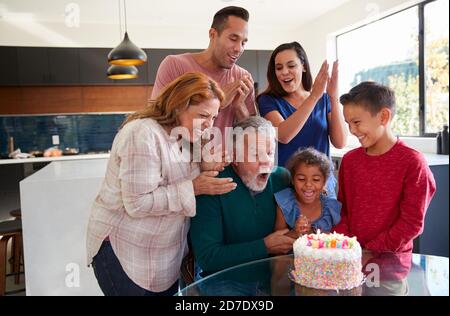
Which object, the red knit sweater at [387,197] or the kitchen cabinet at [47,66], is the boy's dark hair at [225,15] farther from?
the kitchen cabinet at [47,66]

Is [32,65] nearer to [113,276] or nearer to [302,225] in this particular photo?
[113,276]

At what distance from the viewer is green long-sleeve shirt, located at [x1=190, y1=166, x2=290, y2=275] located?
134 centimetres

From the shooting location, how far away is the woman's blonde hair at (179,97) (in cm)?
134

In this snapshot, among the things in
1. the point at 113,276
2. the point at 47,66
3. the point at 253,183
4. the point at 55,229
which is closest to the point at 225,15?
the point at 253,183

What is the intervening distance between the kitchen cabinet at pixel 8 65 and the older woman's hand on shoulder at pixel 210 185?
16.1ft

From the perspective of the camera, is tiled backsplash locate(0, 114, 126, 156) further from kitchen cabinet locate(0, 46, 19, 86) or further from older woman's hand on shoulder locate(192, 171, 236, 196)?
older woman's hand on shoulder locate(192, 171, 236, 196)

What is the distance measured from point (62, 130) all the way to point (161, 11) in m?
2.14

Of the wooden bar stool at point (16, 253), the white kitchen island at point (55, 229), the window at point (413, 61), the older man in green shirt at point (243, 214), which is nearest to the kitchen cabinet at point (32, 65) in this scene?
the wooden bar stool at point (16, 253)

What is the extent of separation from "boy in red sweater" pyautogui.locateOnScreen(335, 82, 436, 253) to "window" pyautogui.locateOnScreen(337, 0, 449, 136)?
2.16 m

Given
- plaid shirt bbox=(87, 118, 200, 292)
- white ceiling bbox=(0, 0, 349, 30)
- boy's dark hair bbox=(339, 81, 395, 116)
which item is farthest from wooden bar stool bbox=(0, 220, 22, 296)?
white ceiling bbox=(0, 0, 349, 30)

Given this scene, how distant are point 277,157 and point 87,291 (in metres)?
1.41

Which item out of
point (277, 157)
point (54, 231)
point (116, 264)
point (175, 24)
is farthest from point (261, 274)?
point (175, 24)

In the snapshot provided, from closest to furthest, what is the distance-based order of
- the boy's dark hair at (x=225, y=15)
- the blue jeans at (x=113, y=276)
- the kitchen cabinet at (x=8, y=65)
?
1. the blue jeans at (x=113, y=276)
2. the boy's dark hair at (x=225, y=15)
3. the kitchen cabinet at (x=8, y=65)

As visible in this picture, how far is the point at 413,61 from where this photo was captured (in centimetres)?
400
